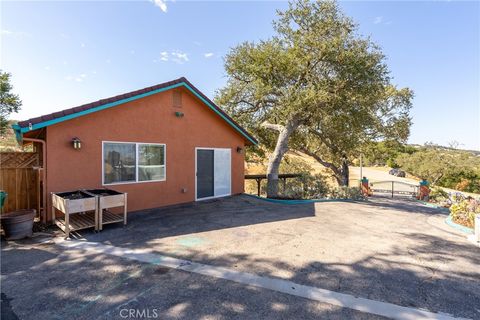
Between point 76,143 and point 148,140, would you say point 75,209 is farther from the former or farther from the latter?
point 148,140

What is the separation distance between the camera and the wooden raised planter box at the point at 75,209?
5.18 meters

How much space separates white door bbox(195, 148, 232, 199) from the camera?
31.6ft

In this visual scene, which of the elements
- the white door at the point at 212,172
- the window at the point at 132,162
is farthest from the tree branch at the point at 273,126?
the window at the point at 132,162

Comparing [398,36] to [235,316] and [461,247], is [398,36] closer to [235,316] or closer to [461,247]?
[461,247]

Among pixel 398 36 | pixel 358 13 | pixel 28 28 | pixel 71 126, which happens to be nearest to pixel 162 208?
pixel 71 126

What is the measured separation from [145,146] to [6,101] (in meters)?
14.8

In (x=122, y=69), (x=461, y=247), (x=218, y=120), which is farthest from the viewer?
(x=122, y=69)

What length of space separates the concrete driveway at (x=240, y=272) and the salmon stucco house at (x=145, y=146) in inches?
67.1

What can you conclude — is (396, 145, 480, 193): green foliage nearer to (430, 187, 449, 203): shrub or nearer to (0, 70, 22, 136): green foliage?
(430, 187, 449, 203): shrub

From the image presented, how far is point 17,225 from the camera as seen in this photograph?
5086mm

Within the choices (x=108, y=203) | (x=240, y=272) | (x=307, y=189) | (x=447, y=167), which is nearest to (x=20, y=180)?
(x=108, y=203)

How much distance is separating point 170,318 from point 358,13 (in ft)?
46.5

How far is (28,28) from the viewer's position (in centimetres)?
838

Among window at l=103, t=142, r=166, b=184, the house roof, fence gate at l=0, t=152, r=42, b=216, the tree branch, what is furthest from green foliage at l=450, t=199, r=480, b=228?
fence gate at l=0, t=152, r=42, b=216
